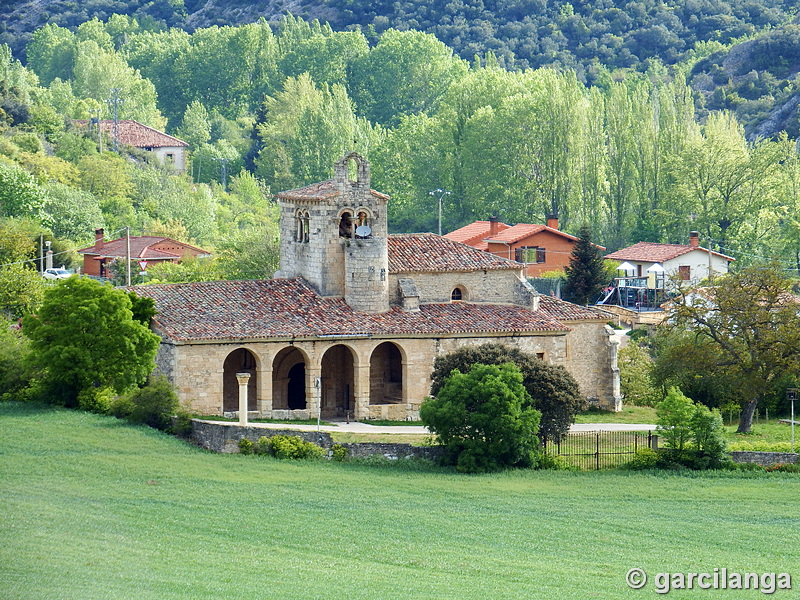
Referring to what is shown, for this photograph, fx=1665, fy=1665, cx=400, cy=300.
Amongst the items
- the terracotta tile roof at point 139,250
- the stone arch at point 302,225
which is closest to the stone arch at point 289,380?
the stone arch at point 302,225

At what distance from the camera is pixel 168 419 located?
5581 cm

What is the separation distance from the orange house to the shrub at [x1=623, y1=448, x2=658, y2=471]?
44007 mm

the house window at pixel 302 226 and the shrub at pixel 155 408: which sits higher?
the house window at pixel 302 226

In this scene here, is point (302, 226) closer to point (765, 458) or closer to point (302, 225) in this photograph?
point (302, 225)

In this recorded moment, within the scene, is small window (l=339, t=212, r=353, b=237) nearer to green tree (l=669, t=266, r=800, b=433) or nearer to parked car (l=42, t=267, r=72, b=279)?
green tree (l=669, t=266, r=800, b=433)

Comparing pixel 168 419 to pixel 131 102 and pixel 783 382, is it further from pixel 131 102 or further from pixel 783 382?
pixel 131 102

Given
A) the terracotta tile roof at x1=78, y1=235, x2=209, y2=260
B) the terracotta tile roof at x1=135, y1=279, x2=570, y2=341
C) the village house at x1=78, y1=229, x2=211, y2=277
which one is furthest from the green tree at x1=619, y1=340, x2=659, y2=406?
the terracotta tile roof at x1=78, y1=235, x2=209, y2=260

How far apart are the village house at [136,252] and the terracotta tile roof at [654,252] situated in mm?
25065

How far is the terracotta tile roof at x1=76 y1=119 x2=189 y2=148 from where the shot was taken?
14338 centimetres

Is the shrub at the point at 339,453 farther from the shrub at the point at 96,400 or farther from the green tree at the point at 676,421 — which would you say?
the green tree at the point at 676,421

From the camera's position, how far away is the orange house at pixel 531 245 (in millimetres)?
99062

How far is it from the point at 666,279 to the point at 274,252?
23067 mm

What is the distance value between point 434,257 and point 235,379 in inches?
373

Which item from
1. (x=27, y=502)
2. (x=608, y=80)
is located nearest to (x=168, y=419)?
(x=27, y=502)
